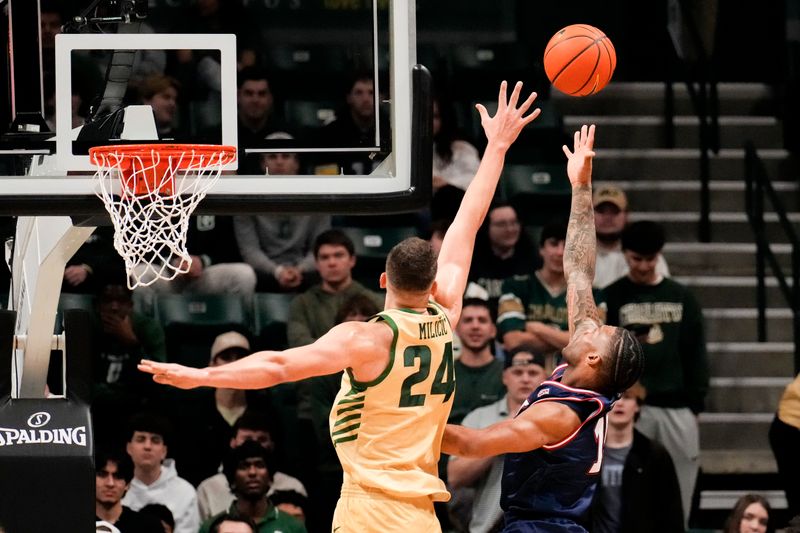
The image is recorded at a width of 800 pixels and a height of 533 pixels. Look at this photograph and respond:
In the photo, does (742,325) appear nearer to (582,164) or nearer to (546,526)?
(582,164)

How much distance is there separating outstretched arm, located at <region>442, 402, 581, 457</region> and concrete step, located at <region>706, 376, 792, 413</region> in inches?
176

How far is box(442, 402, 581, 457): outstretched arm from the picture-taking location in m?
5.34

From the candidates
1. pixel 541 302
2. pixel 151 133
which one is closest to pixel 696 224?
pixel 541 302

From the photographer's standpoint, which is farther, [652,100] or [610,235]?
[652,100]

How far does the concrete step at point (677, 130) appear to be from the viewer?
1123cm

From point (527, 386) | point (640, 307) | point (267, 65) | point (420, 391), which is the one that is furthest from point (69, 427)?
point (267, 65)

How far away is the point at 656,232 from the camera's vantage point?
8898 millimetres

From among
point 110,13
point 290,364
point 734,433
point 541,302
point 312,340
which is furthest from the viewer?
point 734,433

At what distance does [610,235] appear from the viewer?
9.36m

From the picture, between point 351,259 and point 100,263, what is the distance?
1474mm

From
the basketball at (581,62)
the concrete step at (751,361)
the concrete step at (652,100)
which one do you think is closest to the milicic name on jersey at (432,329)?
the basketball at (581,62)

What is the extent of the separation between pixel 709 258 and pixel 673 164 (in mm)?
888

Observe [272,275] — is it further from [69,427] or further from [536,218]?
[69,427]

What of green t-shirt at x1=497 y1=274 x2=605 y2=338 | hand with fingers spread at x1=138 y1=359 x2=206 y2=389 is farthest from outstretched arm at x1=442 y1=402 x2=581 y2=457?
green t-shirt at x1=497 y1=274 x2=605 y2=338
